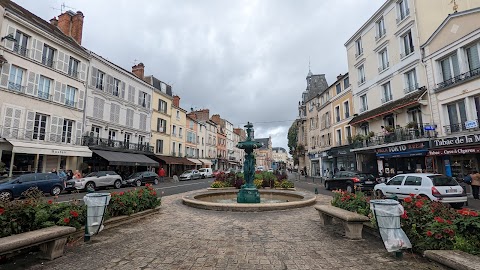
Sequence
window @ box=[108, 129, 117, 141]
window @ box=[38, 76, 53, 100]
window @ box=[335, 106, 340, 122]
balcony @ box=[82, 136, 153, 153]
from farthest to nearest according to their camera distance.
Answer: window @ box=[335, 106, 340, 122] < window @ box=[108, 129, 117, 141] < balcony @ box=[82, 136, 153, 153] < window @ box=[38, 76, 53, 100]

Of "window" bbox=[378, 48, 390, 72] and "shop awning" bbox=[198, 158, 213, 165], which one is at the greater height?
"window" bbox=[378, 48, 390, 72]

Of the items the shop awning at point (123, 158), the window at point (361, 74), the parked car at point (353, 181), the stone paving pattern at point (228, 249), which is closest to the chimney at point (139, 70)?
the shop awning at point (123, 158)

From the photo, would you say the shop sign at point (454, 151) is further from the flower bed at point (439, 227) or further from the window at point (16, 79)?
the window at point (16, 79)

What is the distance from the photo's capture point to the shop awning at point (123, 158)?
22.9 m

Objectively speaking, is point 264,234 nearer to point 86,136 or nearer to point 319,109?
point 86,136

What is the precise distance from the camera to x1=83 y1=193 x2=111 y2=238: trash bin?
499cm

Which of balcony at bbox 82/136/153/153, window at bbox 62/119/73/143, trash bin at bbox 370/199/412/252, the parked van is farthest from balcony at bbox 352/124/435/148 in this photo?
window at bbox 62/119/73/143

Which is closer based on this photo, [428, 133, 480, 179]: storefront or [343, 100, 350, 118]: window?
[428, 133, 480, 179]: storefront

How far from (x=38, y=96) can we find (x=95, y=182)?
8.45 meters

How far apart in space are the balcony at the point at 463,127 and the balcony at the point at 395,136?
0.88 m

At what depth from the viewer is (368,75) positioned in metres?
23.9

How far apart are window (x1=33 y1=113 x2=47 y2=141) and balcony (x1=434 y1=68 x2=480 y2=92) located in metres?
29.2

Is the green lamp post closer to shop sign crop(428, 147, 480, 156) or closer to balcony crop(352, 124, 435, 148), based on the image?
shop sign crop(428, 147, 480, 156)

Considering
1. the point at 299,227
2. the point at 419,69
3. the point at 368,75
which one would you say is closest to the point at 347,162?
the point at 368,75
